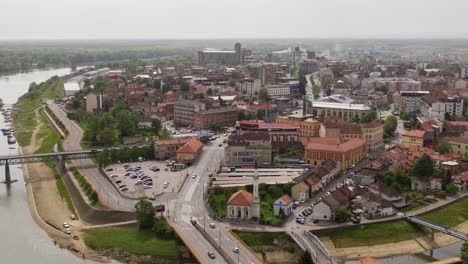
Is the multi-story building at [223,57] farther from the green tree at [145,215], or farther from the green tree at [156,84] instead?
the green tree at [145,215]

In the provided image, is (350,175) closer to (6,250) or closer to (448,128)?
(448,128)

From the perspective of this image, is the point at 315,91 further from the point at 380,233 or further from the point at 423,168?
the point at 380,233

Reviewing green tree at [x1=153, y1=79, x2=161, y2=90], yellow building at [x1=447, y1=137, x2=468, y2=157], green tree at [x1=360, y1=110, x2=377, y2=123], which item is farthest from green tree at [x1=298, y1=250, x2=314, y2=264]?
green tree at [x1=153, y1=79, x2=161, y2=90]

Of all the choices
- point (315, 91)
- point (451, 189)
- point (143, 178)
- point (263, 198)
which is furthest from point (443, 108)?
point (143, 178)

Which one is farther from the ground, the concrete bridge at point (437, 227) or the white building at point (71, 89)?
the white building at point (71, 89)

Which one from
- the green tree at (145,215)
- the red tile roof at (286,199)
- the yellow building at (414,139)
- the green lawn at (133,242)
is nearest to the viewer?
the green lawn at (133,242)

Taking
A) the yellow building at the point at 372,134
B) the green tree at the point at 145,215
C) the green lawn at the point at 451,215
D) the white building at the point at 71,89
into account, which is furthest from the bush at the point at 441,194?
the white building at the point at 71,89

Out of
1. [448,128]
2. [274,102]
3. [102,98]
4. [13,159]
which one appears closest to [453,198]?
[448,128]
